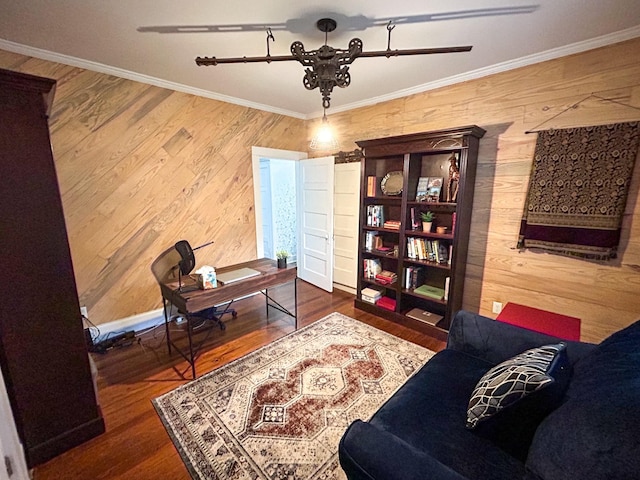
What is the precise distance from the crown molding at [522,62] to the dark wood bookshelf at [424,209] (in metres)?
0.57

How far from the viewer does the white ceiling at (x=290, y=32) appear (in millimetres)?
1638

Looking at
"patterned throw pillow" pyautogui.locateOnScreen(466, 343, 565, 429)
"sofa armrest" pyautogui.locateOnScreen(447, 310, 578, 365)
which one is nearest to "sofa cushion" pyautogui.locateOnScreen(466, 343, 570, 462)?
"patterned throw pillow" pyautogui.locateOnScreen(466, 343, 565, 429)

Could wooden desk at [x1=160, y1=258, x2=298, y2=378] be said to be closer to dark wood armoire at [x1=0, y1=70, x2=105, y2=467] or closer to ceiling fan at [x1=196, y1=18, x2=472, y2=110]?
dark wood armoire at [x1=0, y1=70, x2=105, y2=467]

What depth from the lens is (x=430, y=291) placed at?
2.92 m

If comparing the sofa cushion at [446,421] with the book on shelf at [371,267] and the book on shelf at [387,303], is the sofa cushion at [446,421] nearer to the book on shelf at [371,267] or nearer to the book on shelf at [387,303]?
the book on shelf at [387,303]

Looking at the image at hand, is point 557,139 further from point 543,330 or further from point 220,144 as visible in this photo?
point 220,144

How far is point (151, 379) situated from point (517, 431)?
2403mm

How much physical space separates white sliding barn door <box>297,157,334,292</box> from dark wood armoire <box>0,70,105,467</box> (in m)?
2.74

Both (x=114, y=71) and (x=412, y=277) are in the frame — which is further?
(x=412, y=277)

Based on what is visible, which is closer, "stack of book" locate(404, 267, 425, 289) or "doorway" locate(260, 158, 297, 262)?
"stack of book" locate(404, 267, 425, 289)

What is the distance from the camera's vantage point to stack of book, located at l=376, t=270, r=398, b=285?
3.19m

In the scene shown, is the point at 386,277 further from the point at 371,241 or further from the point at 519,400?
the point at 519,400

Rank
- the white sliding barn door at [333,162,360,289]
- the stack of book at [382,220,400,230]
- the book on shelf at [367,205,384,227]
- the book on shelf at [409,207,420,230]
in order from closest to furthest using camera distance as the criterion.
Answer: the book on shelf at [409,207,420,230] < the stack of book at [382,220,400,230] < the book on shelf at [367,205,384,227] < the white sliding barn door at [333,162,360,289]

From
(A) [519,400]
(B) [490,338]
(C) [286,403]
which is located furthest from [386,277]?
(A) [519,400]
